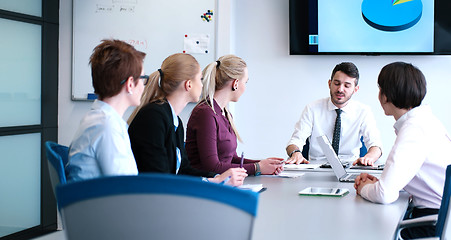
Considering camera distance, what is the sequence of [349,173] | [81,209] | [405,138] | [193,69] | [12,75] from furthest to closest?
[12,75] < [349,173] < [193,69] < [405,138] < [81,209]

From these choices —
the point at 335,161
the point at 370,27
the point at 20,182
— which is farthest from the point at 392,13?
the point at 20,182

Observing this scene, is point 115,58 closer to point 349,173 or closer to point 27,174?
point 349,173

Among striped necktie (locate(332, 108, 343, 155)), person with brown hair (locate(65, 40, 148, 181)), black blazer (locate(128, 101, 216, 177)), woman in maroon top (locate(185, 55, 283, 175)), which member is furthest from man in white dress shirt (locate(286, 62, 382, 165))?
person with brown hair (locate(65, 40, 148, 181))

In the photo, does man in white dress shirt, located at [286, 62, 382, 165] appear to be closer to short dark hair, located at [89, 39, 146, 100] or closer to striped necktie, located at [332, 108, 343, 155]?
striped necktie, located at [332, 108, 343, 155]

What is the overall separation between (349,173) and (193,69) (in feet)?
3.74

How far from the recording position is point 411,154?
212cm

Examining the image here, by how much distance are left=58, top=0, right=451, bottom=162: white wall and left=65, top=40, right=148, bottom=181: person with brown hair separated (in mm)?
3013

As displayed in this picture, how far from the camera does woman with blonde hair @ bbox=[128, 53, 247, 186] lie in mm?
2166

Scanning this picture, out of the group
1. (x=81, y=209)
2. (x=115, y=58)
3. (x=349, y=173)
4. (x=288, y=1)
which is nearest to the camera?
(x=81, y=209)

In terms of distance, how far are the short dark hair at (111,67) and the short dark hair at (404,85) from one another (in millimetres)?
1158

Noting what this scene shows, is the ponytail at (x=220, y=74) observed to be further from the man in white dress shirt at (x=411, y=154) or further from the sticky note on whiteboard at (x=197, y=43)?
the sticky note on whiteboard at (x=197, y=43)

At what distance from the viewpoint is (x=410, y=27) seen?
4641mm

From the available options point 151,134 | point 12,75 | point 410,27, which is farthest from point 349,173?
point 12,75

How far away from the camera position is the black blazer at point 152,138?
216cm
